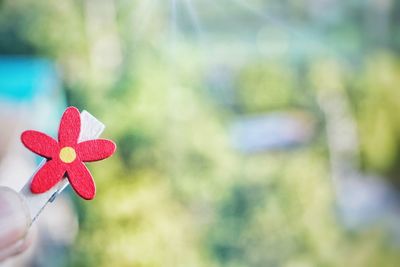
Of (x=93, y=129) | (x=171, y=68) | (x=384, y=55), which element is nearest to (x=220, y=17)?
(x=171, y=68)

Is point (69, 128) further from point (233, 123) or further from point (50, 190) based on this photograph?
point (233, 123)

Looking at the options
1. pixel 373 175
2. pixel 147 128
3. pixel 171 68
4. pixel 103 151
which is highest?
pixel 103 151

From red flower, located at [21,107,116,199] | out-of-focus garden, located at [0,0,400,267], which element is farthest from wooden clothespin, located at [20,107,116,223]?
out-of-focus garden, located at [0,0,400,267]

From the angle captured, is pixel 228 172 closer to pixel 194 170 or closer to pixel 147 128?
pixel 194 170

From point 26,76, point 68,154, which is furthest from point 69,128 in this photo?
point 26,76

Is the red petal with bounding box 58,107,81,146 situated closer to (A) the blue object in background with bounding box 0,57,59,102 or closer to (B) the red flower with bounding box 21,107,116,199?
(B) the red flower with bounding box 21,107,116,199

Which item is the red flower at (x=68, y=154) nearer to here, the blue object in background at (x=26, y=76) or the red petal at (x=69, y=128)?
the red petal at (x=69, y=128)

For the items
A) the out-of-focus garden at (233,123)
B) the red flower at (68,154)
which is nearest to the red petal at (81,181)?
the red flower at (68,154)
